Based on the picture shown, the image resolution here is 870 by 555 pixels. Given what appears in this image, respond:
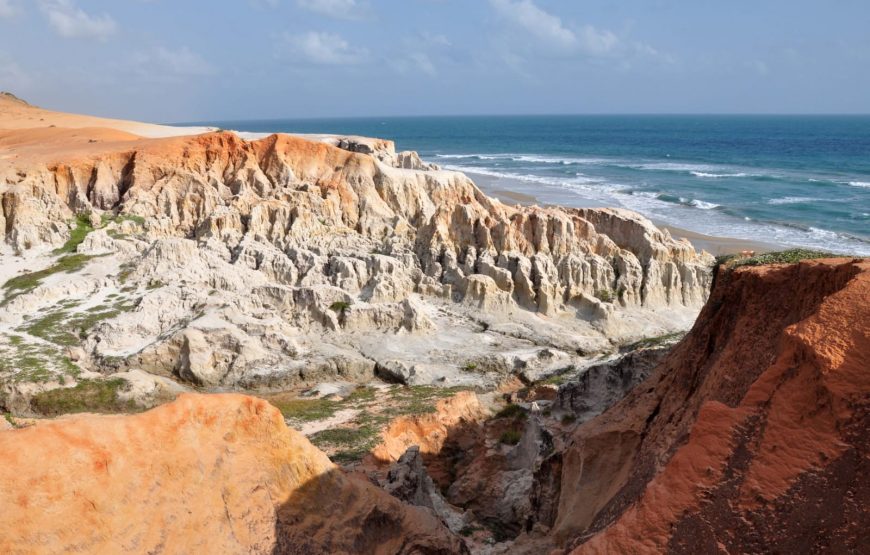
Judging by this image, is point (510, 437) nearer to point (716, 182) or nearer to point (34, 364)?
point (34, 364)

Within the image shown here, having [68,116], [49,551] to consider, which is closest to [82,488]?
[49,551]

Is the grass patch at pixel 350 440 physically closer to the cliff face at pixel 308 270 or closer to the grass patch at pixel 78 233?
the cliff face at pixel 308 270

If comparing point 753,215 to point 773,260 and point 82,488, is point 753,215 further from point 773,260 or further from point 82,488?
point 82,488

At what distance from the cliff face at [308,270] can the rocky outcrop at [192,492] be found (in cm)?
1445

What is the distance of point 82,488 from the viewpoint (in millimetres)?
9609

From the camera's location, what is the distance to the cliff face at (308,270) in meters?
26.8

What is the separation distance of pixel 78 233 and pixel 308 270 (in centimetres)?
1348

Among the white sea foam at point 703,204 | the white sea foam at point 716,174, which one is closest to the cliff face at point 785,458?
the white sea foam at point 703,204

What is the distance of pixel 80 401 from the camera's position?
2309 cm

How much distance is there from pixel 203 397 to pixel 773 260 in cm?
1107

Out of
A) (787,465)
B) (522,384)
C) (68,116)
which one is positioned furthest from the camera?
(68,116)

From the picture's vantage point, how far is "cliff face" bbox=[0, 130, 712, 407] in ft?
87.9

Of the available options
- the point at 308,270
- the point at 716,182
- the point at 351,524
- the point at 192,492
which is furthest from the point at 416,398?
the point at 716,182

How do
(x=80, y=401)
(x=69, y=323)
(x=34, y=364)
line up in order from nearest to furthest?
1. (x=80, y=401)
2. (x=34, y=364)
3. (x=69, y=323)
